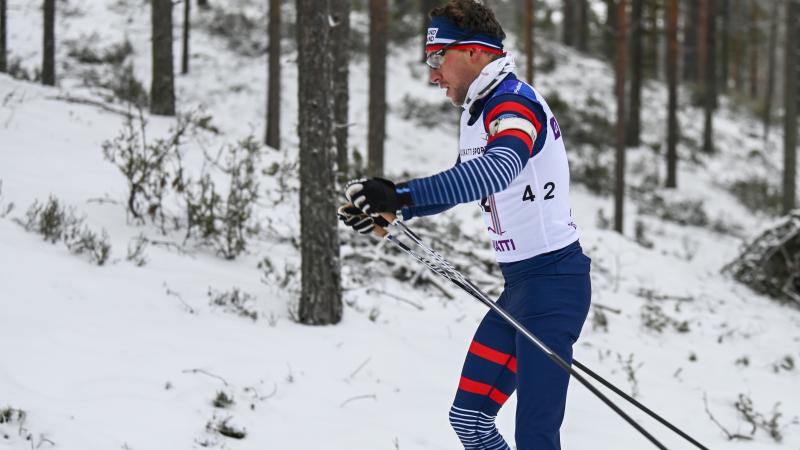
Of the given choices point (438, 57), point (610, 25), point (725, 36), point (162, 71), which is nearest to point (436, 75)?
point (438, 57)

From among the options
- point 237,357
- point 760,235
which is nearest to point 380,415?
point 237,357

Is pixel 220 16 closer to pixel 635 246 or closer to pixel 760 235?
pixel 635 246

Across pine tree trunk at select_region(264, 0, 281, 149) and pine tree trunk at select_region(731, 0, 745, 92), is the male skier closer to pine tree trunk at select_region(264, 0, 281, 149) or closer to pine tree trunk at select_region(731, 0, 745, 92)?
pine tree trunk at select_region(264, 0, 281, 149)

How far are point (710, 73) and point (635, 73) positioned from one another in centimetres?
420

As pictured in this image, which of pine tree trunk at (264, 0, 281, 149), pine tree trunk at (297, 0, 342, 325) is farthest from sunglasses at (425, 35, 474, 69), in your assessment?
pine tree trunk at (264, 0, 281, 149)

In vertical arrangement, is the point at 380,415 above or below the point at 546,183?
below

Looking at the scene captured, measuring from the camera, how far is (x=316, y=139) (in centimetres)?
585

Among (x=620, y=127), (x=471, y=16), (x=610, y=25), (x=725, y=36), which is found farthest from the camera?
(x=725, y=36)

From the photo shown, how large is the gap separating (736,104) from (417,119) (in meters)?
19.3

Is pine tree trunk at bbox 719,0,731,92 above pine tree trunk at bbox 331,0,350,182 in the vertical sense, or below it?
above

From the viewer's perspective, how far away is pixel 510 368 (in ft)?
11.0

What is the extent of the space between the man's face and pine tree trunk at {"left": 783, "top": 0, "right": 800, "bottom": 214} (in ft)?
47.4

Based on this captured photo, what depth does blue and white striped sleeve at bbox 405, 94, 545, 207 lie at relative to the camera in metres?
2.63

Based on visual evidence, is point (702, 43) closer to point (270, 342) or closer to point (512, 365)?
point (270, 342)
